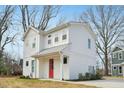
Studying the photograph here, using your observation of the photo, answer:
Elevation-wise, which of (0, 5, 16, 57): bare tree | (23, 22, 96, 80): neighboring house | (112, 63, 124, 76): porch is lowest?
(112, 63, 124, 76): porch

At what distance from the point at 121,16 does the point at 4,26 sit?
13715mm

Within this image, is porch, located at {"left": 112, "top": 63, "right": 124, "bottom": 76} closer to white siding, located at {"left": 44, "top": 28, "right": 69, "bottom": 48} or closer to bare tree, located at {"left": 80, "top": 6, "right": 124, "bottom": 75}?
bare tree, located at {"left": 80, "top": 6, "right": 124, "bottom": 75}

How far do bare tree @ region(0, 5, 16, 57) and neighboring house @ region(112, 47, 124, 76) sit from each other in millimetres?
14663

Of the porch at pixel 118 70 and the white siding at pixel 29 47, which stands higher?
the white siding at pixel 29 47

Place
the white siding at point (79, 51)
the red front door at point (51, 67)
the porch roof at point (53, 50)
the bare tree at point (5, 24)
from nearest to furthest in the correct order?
the porch roof at point (53, 50)
the white siding at point (79, 51)
the red front door at point (51, 67)
the bare tree at point (5, 24)

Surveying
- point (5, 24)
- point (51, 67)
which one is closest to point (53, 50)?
point (51, 67)

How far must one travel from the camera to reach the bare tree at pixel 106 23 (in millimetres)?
31928

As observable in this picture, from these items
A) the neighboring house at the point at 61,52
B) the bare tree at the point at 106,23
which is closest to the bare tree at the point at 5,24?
the neighboring house at the point at 61,52

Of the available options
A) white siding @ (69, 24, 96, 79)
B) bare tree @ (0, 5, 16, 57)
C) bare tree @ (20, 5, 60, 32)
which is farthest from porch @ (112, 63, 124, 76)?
bare tree @ (0, 5, 16, 57)

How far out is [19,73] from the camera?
96.3 ft

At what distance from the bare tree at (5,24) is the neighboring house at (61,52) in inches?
208

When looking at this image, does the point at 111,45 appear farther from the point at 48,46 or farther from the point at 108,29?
the point at 48,46

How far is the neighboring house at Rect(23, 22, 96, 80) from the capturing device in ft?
67.6

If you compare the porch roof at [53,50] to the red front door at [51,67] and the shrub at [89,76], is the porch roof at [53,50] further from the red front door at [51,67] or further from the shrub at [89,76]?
the shrub at [89,76]
